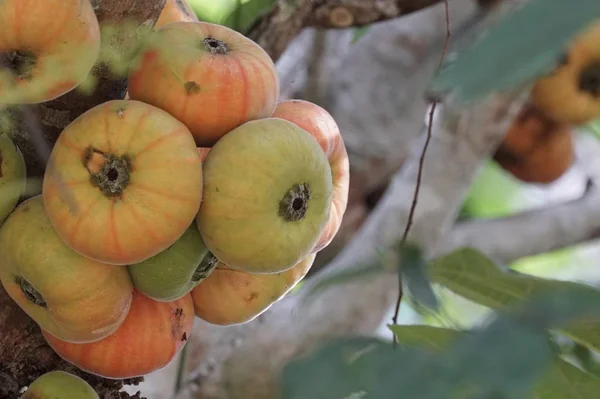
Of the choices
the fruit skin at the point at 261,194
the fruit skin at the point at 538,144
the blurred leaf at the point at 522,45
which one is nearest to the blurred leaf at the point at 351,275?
the blurred leaf at the point at 522,45

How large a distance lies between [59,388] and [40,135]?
0.30 meters

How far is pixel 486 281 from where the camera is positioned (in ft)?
2.56

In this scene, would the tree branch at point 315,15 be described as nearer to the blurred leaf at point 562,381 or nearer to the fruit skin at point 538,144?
the fruit skin at point 538,144

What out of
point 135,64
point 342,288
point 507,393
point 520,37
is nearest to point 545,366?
point 507,393

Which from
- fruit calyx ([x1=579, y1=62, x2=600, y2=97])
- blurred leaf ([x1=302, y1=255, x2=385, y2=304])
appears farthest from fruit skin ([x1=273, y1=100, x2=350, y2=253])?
fruit calyx ([x1=579, y1=62, x2=600, y2=97])

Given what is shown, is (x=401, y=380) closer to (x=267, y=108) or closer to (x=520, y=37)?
(x=520, y=37)

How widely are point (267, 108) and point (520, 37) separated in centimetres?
63

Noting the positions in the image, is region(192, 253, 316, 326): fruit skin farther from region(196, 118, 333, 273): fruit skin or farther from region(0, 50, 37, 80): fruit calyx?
region(0, 50, 37, 80): fruit calyx

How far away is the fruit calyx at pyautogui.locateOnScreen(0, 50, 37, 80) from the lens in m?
0.81

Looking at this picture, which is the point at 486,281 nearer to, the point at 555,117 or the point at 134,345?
the point at 134,345

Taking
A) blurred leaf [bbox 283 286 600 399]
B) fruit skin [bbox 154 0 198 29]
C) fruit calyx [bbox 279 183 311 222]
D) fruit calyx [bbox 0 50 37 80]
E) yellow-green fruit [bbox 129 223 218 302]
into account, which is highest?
blurred leaf [bbox 283 286 600 399]

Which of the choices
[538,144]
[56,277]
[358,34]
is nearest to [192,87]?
[56,277]

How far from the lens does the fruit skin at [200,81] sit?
0.91 meters

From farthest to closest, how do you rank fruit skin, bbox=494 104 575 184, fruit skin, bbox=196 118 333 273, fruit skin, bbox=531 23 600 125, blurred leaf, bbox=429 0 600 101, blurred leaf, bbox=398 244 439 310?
1. fruit skin, bbox=494 104 575 184
2. fruit skin, bbox=531 23 600 125
3. fruit skin, bbox=196 118 333 273
4. blurred leaf, bbox=398 244 439 310
5. blurred leaf, bbox=429 0 600 101
